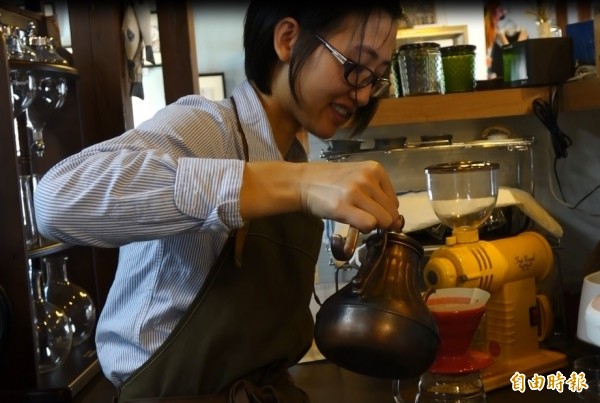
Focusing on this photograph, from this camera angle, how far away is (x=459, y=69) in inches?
63.4

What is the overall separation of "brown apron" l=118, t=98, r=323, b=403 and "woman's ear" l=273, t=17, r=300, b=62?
0.23 meters

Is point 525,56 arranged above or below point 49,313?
above

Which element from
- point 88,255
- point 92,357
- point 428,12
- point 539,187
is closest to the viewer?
point 92,357

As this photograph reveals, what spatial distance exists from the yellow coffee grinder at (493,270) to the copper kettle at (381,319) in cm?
58

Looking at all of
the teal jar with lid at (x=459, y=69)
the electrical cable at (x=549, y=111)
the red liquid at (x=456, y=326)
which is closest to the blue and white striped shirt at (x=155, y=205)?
the red liquid at (x=456, y=326)

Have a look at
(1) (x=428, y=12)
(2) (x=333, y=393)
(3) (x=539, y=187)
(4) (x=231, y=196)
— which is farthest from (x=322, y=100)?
(1) (x=428, y=12)

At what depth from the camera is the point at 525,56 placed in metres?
1.59

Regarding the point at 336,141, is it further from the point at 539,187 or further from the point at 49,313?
the point at 49,313

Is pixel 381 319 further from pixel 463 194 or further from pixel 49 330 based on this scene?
pixel 49 330

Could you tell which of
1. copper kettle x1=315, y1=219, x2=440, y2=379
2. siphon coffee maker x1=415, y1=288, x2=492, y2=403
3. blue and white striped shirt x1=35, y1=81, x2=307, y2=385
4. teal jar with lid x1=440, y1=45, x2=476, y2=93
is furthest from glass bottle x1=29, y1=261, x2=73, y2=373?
teal jar with lid x1=440, y1=45, x2=476, y2=93

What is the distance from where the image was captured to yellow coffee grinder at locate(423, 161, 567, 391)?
1.34 metres

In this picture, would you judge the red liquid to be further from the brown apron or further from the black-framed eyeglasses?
the black-framed eyeglasses

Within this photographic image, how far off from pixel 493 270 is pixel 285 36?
68cm

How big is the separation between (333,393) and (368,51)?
745 millimetres
